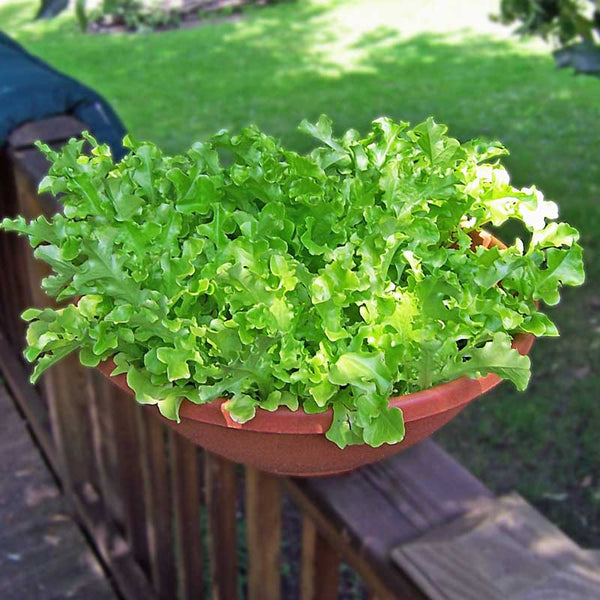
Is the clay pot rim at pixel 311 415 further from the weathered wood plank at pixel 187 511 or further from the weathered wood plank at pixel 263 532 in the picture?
the weathered wood plank at pixel 187 511

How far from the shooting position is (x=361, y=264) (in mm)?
918

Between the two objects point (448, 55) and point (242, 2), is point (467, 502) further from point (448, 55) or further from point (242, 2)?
point (242, 2)

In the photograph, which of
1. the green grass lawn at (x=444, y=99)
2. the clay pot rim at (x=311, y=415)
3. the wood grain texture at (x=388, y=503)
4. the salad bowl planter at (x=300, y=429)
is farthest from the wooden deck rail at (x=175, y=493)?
the green grass lawn at (x=444, y=99)

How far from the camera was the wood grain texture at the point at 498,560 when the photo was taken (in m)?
1.16

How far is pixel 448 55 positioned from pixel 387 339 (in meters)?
8.47

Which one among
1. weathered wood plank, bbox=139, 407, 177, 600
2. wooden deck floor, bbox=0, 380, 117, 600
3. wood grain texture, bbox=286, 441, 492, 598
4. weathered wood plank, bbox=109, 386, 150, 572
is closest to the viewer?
wood grain texture, bbox=286, 441, 492, 598

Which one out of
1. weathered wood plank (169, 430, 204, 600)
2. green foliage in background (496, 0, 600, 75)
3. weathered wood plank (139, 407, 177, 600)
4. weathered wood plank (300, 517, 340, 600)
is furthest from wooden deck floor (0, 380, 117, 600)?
green foliage in background (496, 0, 600, 75)

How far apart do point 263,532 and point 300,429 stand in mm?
985

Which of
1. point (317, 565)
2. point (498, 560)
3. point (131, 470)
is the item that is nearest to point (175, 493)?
point (131, 470)

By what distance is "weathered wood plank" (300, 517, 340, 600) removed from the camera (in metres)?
1.51

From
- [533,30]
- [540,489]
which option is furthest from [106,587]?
[533,30]

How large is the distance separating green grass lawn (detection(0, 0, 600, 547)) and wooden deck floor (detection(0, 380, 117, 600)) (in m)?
1.70

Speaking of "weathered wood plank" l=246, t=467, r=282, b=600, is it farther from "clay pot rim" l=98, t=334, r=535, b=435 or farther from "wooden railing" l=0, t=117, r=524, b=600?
"clay pot rim" l=98, t=334, r=535, b=435

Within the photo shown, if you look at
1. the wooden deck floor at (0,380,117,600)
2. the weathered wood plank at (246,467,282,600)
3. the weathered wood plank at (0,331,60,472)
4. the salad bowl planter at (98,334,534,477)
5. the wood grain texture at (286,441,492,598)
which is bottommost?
the wooden deck floor at (0,380,117,600)
